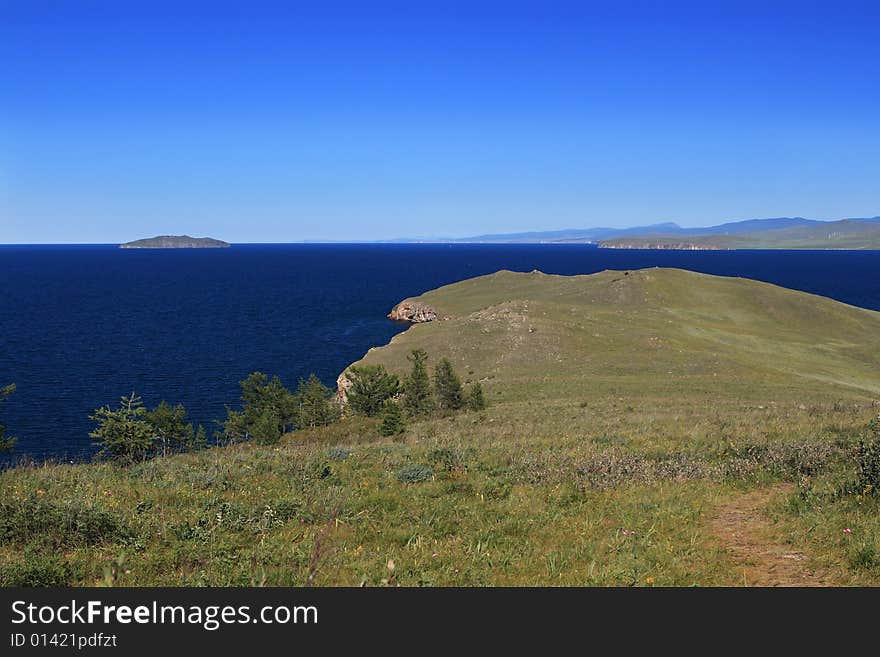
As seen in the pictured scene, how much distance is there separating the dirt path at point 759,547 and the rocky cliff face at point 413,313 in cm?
11353

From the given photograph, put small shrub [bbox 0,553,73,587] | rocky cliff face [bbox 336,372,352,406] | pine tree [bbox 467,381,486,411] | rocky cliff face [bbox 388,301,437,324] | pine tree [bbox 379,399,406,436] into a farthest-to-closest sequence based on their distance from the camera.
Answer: rocky cliff face [bbox 388,301,437,324]
rocky cliff face [bbox 336,372,352,406]
pine tree [bbox 467,381,486,411]
pine tree [bbox 379,399,406,436]
small shrub [bbox 0,553,73,587]

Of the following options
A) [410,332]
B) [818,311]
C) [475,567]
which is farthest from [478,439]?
[818,311]

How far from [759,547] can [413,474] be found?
7400 mm

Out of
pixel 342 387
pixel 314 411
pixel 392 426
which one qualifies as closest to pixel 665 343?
pixel 342 387

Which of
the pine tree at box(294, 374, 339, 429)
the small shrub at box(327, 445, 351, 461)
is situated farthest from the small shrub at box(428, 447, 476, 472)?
the pine tree at box(294, 374, 339, 429)

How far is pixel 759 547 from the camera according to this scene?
986 centimetres

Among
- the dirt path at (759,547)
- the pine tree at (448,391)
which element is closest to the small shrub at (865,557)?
the dirt path at (759,547)

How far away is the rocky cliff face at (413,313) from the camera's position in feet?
416

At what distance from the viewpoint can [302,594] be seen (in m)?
6.85

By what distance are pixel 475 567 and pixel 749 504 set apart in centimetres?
688

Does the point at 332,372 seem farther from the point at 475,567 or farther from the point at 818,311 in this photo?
the point at 818,311

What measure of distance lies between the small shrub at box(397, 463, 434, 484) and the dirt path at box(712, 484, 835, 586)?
632cm

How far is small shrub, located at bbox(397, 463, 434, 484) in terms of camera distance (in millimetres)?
13828

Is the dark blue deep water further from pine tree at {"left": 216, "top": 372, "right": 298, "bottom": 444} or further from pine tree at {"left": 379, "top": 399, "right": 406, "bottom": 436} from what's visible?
pine tree at {"left": 379, "top": 399, "right": 406, "bottom": 436}
